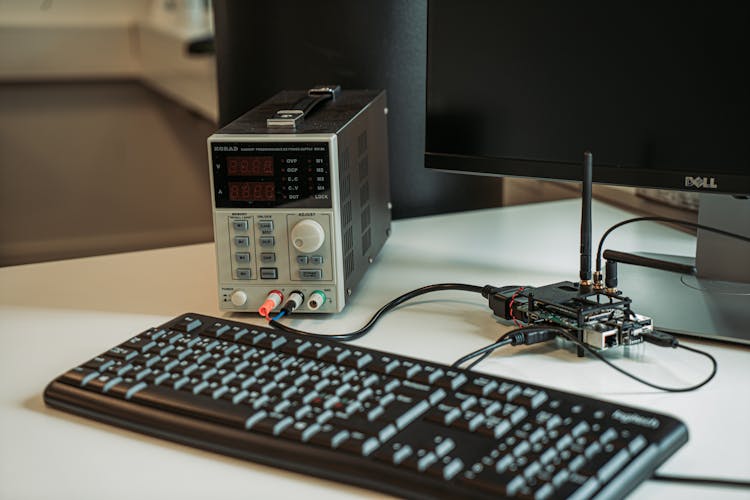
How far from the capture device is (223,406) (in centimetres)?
65

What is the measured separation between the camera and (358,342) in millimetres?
853

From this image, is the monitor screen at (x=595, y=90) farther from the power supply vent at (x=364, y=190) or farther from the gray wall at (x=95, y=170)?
the gray wall at (x=95, y=170)

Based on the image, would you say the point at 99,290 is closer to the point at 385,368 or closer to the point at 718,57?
the point at 385,368

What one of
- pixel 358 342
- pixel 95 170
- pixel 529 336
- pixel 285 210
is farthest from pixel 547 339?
pixel 95 170

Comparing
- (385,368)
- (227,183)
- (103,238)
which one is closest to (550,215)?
(227,183)

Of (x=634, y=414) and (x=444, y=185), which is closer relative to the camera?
(x=634, y=414)

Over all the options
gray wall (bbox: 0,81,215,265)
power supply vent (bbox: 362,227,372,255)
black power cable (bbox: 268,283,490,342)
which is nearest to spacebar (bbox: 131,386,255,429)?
black power cable (bbox: 268,283,490,342)

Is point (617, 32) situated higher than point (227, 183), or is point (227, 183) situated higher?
point (617, 32)

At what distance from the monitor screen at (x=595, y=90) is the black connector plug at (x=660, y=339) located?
0.15 m

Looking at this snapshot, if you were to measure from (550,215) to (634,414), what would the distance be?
0.76 meters

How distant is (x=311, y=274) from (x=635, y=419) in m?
0.41

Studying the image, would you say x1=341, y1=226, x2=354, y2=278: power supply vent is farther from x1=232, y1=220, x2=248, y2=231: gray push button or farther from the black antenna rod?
the black antenna rod

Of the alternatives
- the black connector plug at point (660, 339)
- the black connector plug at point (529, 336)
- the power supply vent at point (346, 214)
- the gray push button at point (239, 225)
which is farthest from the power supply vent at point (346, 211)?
the black connector plug at point (660, 339)

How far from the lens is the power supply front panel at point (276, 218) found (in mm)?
879
